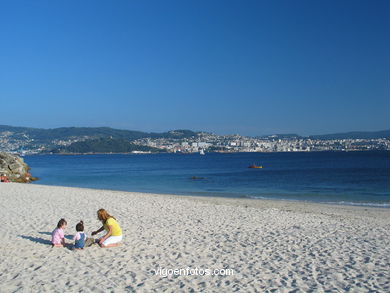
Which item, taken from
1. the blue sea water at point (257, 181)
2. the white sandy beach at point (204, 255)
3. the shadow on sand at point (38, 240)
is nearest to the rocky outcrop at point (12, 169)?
the blue sea water at point (257, 181)

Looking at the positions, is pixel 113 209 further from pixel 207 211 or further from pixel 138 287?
pixel 138 287

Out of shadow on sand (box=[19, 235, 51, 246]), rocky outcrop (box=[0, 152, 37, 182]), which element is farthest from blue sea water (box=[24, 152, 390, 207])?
shadow on sand (box=[19, 235, 51, 246])

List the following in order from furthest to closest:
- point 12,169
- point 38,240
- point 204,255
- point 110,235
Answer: point 12,169, point 38,240, point 110,235, point 204,255

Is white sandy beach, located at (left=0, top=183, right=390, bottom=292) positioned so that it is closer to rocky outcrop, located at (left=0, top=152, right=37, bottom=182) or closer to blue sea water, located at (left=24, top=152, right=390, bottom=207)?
blue sea water, located at (left=24, top=152, right=390, bottom=207)

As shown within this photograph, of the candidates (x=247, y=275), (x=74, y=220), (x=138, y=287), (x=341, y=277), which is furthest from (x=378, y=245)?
(x=74, y=220)

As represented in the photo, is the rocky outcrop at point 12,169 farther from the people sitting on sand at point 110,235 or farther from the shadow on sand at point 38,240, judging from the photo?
the people sitting on sand at point 110,235

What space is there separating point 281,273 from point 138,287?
2.79 metres

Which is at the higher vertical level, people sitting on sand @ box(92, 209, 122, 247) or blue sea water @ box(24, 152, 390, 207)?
people sitting on sand @ box(92, 209, 122, 247)

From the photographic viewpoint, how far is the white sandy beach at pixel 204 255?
6.95 meters

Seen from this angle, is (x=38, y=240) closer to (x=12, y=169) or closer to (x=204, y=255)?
(x=204, y=255)

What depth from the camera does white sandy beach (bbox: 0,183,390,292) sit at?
6945mm

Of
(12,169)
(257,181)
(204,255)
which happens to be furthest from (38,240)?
(12,169)

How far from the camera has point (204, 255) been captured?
8.94 metres

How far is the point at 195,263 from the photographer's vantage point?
8266mm
